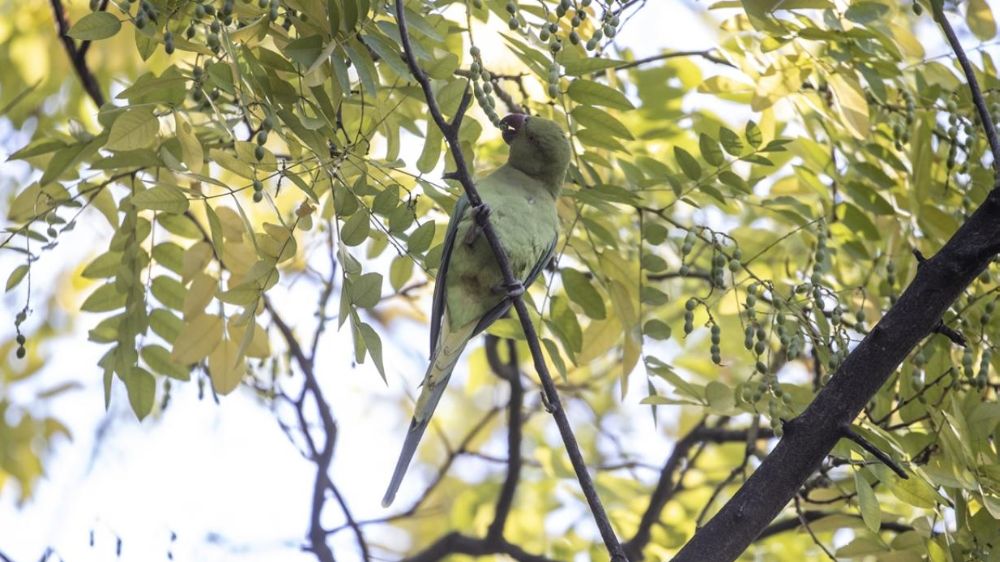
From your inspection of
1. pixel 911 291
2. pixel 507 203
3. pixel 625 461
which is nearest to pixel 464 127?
pixel 507 203

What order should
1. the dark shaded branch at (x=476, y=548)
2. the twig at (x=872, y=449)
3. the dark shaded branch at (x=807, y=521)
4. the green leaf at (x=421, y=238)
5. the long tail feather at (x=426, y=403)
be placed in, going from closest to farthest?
the twig at (x=872, y=449)
the green leaf at (x=421, y=238)
the long tail feather at (x=426, y=403)
the dark shaded branch at (x=807, y=521)
the dark shaded branch at (x=476, y=548)

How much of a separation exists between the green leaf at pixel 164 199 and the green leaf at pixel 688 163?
1.52m

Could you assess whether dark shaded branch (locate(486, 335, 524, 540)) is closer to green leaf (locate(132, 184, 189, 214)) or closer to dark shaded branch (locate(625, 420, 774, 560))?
dark shaded branch (locate(625, 420, 774, 560))

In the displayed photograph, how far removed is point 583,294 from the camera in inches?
143

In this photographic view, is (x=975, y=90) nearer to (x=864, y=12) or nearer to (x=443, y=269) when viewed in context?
(x=864, y=12)

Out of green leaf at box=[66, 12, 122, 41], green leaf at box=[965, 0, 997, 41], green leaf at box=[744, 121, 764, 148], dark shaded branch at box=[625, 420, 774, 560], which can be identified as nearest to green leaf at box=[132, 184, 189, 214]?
green leaf at box=[66, 12, 122, 41]

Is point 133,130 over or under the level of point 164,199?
over

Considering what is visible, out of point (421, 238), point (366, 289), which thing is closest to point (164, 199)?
point (366, 289)

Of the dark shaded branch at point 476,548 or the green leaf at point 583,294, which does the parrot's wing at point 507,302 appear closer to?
the green leaf at point 583,294

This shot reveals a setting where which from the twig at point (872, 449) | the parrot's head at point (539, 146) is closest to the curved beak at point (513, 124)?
the parrot's head at point (539, 146)

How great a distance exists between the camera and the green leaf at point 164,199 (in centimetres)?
278

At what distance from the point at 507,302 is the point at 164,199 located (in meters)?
1.37

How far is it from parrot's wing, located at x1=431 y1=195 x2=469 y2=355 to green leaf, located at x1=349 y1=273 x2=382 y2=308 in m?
0.77

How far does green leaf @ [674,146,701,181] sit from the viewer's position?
3.34 metres
